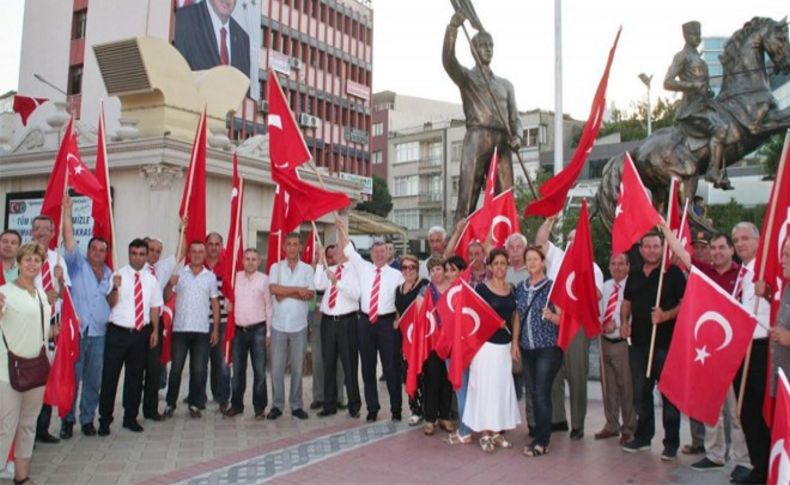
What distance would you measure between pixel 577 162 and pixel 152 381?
502cm

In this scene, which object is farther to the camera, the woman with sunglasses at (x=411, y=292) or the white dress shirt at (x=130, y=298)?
the woman with sunglasses at (x=411, y=292)

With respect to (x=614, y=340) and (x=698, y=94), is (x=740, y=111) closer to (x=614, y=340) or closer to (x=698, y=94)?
(x=698, y=94)

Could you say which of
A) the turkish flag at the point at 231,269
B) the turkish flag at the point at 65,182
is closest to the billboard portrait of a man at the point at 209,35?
the turkish flag at the point at 231,269

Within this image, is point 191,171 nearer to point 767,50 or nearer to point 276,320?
point 276,320

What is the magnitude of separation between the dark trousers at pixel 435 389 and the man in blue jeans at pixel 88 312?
3.29 meters

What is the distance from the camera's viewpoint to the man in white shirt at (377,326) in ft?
25.2

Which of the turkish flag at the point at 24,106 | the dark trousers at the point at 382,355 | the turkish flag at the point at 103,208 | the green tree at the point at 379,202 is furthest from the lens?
Result: the green tree at the point at 379,202

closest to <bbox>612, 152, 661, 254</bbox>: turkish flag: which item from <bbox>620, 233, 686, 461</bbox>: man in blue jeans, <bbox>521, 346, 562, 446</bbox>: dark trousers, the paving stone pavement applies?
<bbox>620, 233, 686, 461</bbox>: man in blue jeans

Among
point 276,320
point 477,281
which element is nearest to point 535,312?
point 477,281

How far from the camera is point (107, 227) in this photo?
7289mm

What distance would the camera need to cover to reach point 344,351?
7898mm

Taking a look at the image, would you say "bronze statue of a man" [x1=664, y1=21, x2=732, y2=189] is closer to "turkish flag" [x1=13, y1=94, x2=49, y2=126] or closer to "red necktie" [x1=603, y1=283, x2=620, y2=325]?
"red necktie" [x1=603, y1=283, x2=620, y2=325]

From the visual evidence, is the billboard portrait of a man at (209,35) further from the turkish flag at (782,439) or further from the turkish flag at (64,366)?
the turkish flag at (782,439)

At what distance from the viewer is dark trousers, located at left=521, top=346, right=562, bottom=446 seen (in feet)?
20.5
